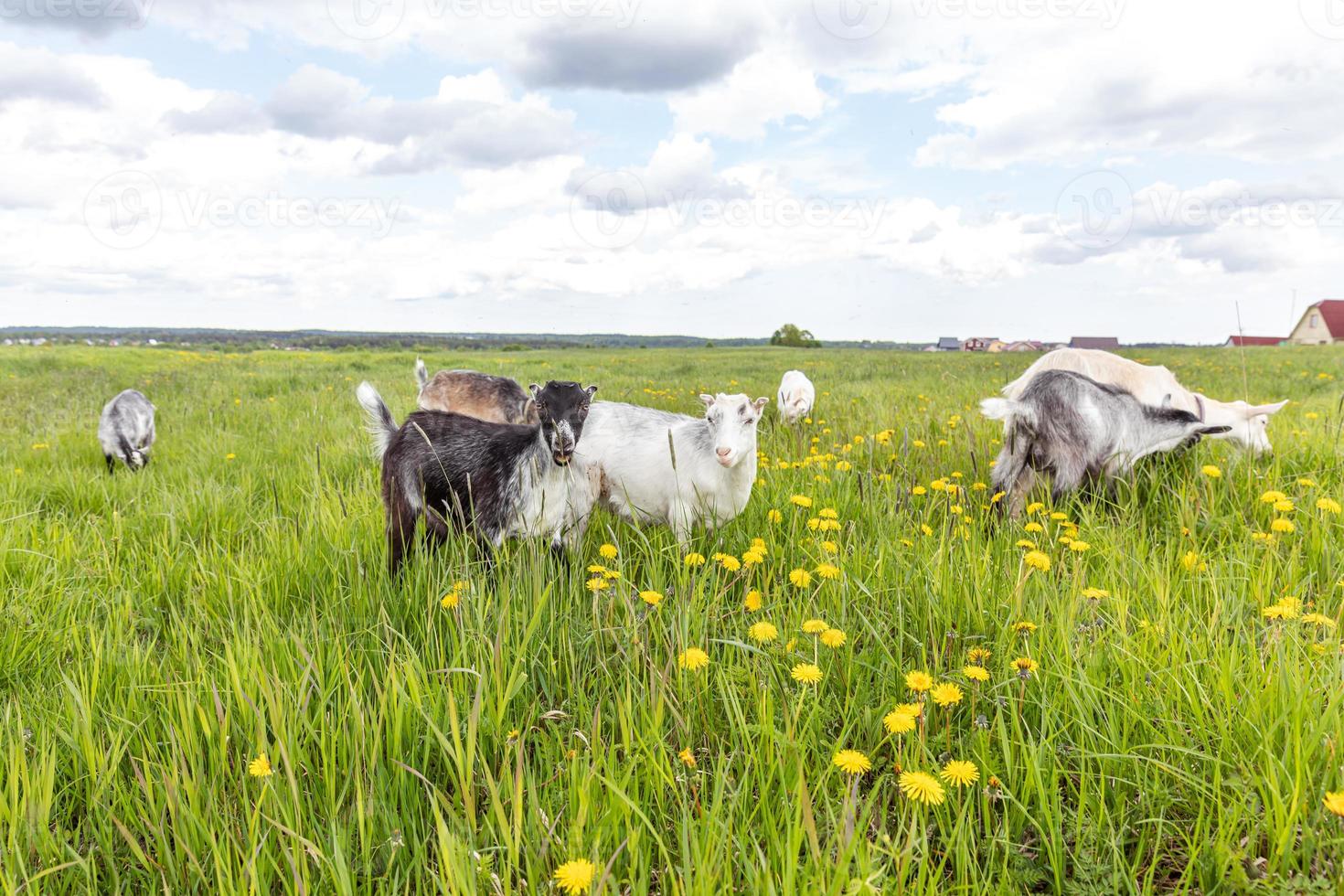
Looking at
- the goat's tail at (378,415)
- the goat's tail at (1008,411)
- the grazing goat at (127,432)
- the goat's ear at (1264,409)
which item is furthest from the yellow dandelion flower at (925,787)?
the grazing goat at (127,432)

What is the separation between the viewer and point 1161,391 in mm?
6215

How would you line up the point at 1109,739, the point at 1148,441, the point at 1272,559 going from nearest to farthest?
the point at 1109,739, the point at 1272,559, the point at 1148,441

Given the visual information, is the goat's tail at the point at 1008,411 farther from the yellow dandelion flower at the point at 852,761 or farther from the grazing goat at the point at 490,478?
the yellow dandelion flower at the point at 852,761

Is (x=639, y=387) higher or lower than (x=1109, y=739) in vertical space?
higher

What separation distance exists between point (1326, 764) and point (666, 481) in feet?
12.2

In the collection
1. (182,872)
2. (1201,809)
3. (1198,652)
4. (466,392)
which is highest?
(466,392)

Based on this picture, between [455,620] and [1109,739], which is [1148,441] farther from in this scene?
[455,620]

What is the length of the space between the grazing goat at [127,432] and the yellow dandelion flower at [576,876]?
26.3 ft

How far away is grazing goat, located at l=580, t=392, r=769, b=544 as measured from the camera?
4.62 meters

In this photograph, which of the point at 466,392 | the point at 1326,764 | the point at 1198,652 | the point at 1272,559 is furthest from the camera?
the point at 466,392

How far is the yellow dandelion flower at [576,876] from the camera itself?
1.40m

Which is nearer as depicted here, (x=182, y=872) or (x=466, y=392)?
(x=182, y=872)

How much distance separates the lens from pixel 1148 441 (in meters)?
4.77

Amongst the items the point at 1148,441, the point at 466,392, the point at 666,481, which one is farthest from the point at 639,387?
the point at 1148,441
